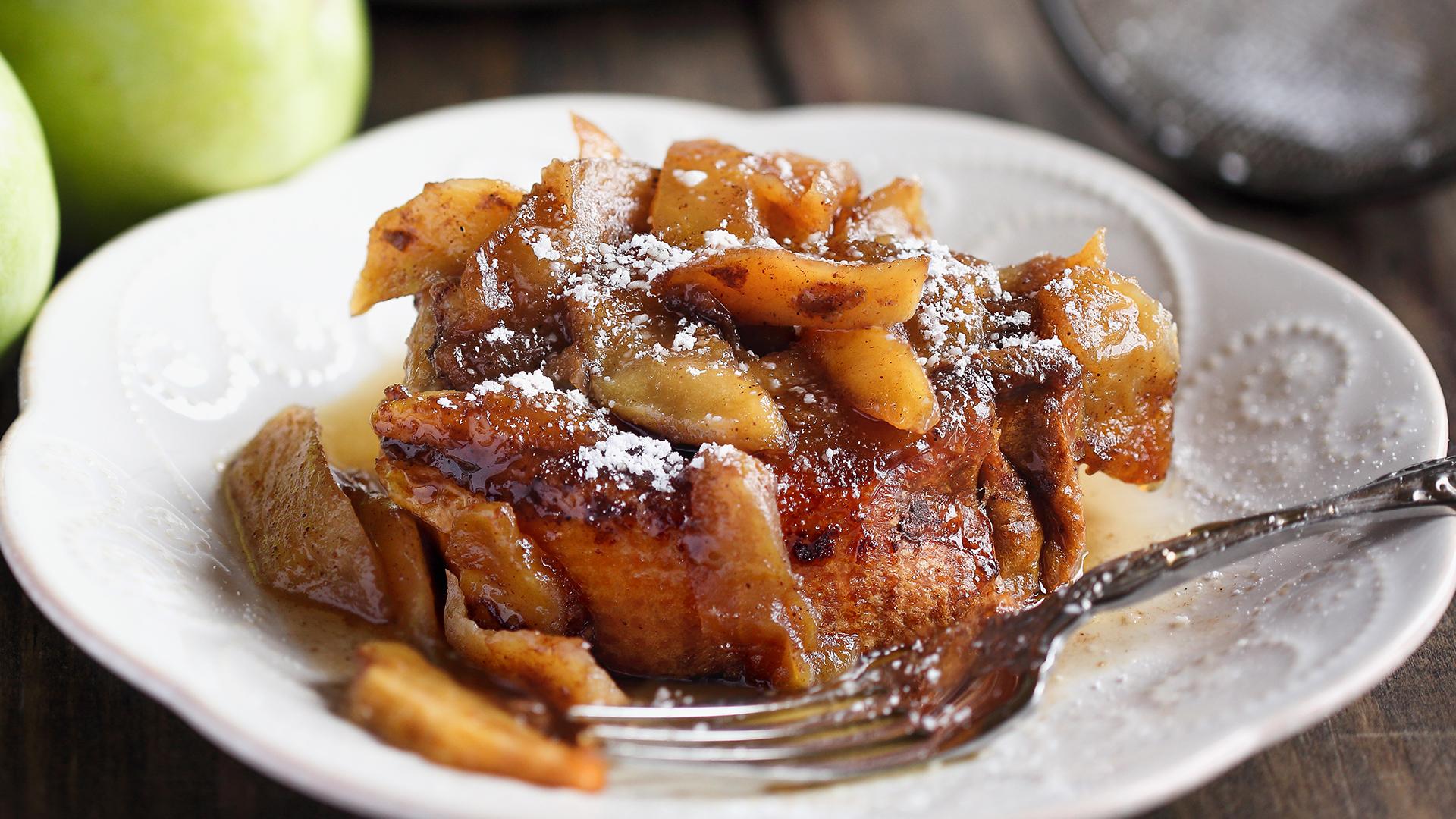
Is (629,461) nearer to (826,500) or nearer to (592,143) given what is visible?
(826,500)

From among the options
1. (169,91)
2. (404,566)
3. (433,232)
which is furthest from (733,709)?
(169,91)

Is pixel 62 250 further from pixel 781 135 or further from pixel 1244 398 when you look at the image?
pixel 1244 398

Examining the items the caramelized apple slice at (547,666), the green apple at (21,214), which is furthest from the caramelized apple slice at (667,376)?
the green apple at (21,214)

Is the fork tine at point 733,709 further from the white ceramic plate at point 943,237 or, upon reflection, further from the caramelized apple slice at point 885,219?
the caramelized apple slice at point 885,219

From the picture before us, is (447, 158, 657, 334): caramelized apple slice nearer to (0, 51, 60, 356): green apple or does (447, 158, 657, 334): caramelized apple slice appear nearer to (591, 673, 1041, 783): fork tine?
(591, 673, 1041, 783): fork tine

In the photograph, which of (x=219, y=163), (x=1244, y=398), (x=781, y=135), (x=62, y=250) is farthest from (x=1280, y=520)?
(x=62, y=250)

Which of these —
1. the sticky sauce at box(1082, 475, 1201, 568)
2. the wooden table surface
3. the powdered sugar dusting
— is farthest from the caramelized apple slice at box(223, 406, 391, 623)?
the sticky sauce at box(1082, 475, 1201, 568)
